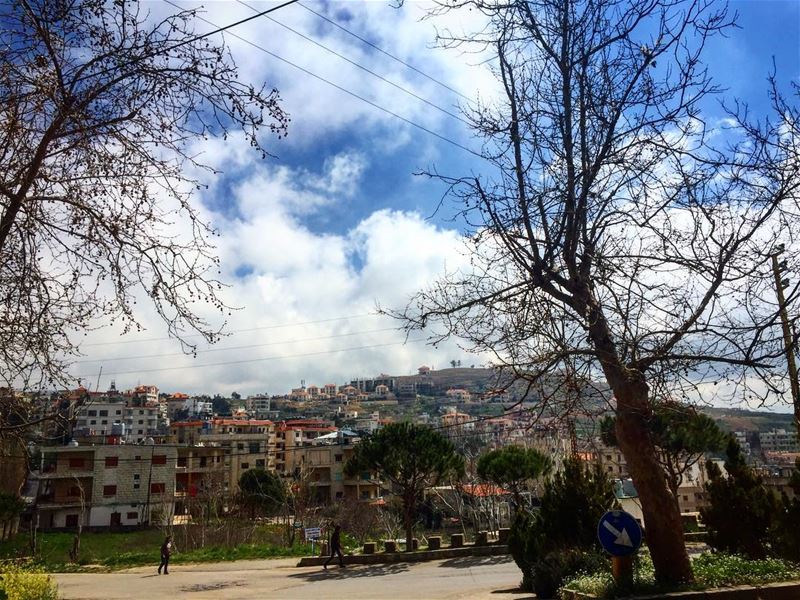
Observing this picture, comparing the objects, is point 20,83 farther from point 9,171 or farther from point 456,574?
point 456,574

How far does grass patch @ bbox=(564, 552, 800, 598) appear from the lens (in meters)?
7.73

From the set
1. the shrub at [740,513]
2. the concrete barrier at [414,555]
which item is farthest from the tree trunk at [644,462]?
the concrete barrier at [414,555]

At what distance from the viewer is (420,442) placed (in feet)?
80.1

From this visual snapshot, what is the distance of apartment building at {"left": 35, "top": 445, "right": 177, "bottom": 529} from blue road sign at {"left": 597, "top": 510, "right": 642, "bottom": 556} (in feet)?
158

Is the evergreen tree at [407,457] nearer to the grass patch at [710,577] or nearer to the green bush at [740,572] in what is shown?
the grass patch at [710,577]

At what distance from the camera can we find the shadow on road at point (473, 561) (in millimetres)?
20094

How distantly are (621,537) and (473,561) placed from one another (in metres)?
14.7

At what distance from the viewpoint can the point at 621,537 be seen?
774 cm

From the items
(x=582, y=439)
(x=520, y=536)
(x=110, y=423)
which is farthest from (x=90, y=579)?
(x=110, y=423)

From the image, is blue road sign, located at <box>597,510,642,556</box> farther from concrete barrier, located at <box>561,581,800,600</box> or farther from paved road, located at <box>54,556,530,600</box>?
paved road, located at <box>54,556,530,600</box>

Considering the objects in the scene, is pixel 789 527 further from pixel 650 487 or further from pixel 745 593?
pixel 650 487

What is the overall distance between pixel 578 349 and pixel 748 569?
13.3 ft

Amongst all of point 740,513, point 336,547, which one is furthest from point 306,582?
point 740,513

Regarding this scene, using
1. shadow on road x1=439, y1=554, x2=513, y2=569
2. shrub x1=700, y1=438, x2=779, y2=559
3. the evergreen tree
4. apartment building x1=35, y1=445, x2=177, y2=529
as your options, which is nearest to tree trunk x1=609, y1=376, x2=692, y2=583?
shrub x1=700, y1=438, x2=779, y2=559
